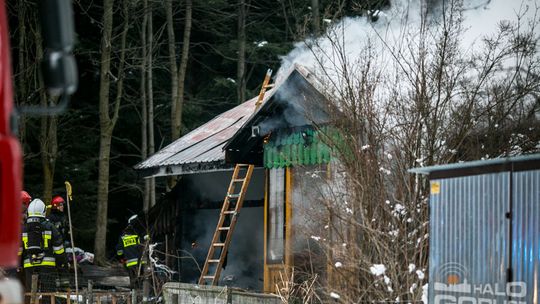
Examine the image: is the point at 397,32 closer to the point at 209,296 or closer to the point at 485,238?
the point at 209,296

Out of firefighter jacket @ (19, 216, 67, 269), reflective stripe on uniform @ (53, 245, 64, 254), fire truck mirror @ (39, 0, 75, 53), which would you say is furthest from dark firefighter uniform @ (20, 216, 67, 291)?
fire truck mirror @ (39, 0, 75, 53)

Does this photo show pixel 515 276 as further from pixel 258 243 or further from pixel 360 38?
Answer: pixel 258 243

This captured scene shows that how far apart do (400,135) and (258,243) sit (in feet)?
26.7

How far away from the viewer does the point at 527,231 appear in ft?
31.8

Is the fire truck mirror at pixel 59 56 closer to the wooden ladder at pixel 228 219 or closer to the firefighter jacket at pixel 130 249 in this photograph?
the wooden ladder at pixel 228 219

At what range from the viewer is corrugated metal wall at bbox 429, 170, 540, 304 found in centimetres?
960

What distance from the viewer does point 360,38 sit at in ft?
48.4

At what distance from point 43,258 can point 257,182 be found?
15.7ft

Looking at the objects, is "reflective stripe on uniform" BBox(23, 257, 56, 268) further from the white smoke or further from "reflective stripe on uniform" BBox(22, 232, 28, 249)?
the white smoke

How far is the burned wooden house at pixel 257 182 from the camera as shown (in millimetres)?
15828

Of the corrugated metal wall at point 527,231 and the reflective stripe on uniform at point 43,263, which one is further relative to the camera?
the reflective stripe on uniform at point 43,263

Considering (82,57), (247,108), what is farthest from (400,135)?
(82,57)

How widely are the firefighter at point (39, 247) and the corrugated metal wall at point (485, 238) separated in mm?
8269

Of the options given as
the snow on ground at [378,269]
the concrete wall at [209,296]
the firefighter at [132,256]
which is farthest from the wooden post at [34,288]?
the snow on ground at [378,269]
